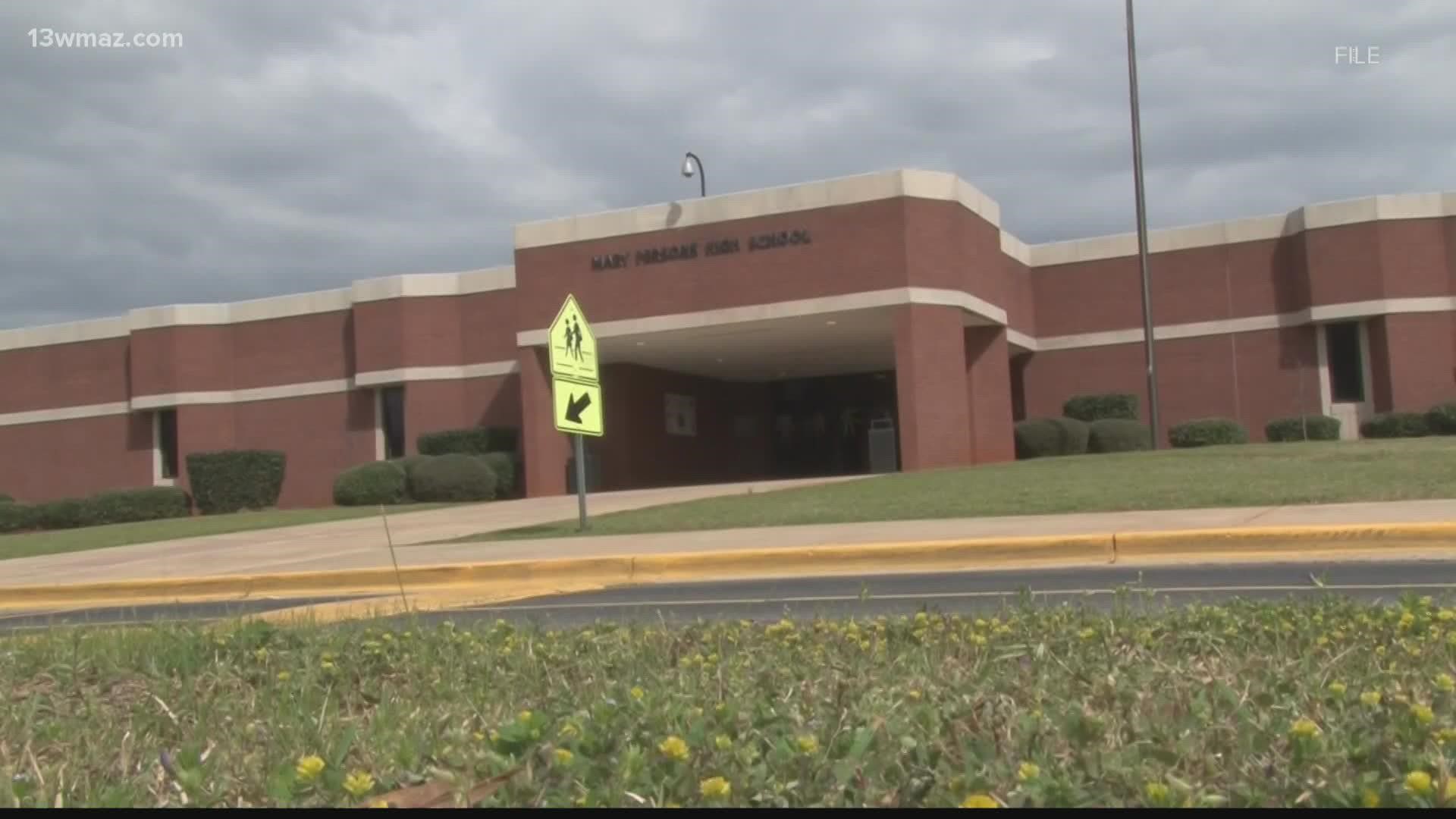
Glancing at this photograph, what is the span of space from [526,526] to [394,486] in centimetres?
1256

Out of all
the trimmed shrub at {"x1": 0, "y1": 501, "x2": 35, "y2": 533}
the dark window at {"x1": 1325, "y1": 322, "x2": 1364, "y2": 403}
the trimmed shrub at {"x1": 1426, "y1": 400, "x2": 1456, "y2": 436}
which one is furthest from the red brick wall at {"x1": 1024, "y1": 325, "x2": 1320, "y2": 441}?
the trimmed shrub at {"x1": 0, "y1": 501, "x2": 35, "y2": 533}

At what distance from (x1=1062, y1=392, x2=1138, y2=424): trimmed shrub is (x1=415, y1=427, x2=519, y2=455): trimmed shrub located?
1461cm

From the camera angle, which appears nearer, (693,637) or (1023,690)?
(1023,690)

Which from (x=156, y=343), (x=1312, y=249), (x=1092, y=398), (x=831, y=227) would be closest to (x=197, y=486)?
(x=156, y=343)

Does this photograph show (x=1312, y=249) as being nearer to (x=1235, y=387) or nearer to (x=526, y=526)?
(x=1235, y=387)

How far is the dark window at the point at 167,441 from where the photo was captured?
134 ft

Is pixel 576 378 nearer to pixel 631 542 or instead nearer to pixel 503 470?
pixel 631 542

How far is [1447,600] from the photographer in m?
7.71

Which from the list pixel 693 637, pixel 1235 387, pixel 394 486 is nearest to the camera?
pixel 693 637

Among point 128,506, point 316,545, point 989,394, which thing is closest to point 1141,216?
point 989,394

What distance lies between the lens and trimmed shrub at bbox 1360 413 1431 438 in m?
31.4

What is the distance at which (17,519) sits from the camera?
37.2 meters

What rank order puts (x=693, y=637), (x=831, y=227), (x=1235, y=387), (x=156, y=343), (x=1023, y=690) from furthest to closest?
1. (x=156, y=343)
2. (x=1235, y=387)
3. (x=831, y=227)
4. (x=693, y=637)
5. (x=1023, y=690)

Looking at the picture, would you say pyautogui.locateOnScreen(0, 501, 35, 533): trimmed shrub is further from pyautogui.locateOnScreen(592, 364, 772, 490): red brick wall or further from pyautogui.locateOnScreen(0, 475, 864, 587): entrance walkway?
pyautogui.locateOnScreen(592, 364, 772, 490): red brick wall
